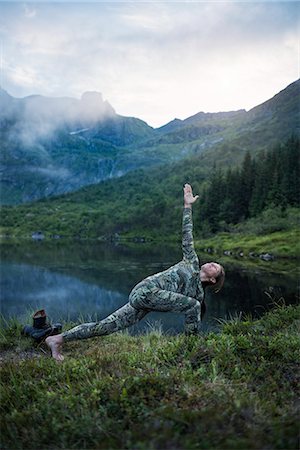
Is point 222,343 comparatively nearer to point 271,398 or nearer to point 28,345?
point 271,398

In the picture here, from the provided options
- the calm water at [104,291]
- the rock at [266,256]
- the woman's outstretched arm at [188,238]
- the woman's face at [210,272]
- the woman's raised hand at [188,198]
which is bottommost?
the rock at [266,256]

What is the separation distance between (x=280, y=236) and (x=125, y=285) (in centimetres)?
4717

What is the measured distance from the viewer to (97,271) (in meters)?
47.8

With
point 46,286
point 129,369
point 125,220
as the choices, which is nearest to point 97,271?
point 46,286

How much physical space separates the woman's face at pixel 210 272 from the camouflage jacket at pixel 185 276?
27 cm

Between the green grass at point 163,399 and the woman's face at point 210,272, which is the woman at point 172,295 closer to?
the woman's face at point 210,272

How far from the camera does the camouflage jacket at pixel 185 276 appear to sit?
6718 mm

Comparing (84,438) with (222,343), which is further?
(222,343)

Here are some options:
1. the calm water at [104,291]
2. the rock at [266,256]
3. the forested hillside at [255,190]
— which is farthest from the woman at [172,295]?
the forested hillside at [255,190]

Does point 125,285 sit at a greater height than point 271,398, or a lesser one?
lesser

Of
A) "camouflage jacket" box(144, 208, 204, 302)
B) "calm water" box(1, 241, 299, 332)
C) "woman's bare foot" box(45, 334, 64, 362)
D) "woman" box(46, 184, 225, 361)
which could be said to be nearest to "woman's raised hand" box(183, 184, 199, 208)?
"woman" box(46, 184, 225, 361)

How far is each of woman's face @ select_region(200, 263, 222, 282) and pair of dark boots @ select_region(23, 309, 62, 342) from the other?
3.41 meters

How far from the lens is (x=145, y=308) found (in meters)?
6.83

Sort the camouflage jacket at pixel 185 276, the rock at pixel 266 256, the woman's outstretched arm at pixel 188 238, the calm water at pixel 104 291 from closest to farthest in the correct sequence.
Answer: the camouflage jacket at pixel 185 276 < the woman's outstretched arm at pixel 188 238 < the calm water at pixel 104 291 < the rock at pixel 266 256
